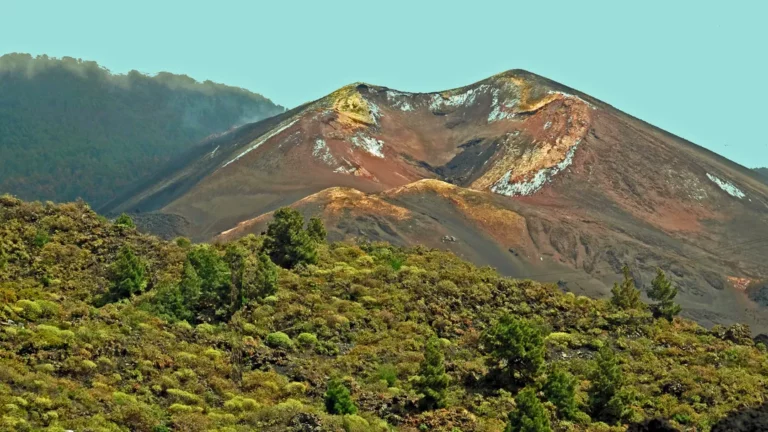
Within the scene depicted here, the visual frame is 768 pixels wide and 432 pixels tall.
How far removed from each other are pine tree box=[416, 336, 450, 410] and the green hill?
9 centimetres

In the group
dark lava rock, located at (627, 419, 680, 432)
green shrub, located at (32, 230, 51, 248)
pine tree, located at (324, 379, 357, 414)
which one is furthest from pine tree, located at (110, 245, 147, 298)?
dark lava rock, located at (627, 419, 680, 432)

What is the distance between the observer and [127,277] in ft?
161

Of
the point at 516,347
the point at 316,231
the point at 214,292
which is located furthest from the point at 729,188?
the point at 214,292

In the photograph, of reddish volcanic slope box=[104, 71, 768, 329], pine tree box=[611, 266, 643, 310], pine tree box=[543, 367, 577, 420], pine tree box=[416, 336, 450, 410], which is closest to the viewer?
pine tree box=[416, 336, 450, 410]

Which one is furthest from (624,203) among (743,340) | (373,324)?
(373,324)

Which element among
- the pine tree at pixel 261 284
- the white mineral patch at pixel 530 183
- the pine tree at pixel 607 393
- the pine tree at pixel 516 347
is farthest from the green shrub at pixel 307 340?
the white mineral patch at pixel 530 183

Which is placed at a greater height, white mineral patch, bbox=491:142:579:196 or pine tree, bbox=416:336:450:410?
white mineral patch, bbox=491:142:579:196

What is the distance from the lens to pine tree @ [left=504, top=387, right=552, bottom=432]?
3084cm

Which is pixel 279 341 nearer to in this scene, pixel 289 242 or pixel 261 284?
pixel 261 284

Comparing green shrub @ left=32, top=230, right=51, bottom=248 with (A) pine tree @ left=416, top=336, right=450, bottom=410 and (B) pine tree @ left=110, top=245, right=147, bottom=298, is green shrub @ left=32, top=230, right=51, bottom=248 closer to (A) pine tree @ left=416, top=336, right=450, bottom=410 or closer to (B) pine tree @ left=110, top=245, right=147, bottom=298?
(B) pine tree @ left=110, top=245, right=147, bottom=298

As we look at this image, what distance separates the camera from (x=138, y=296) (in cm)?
4853

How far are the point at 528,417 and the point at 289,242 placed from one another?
3216 cm

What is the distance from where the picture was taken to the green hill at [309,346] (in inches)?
1251

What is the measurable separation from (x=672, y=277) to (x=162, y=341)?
131m
